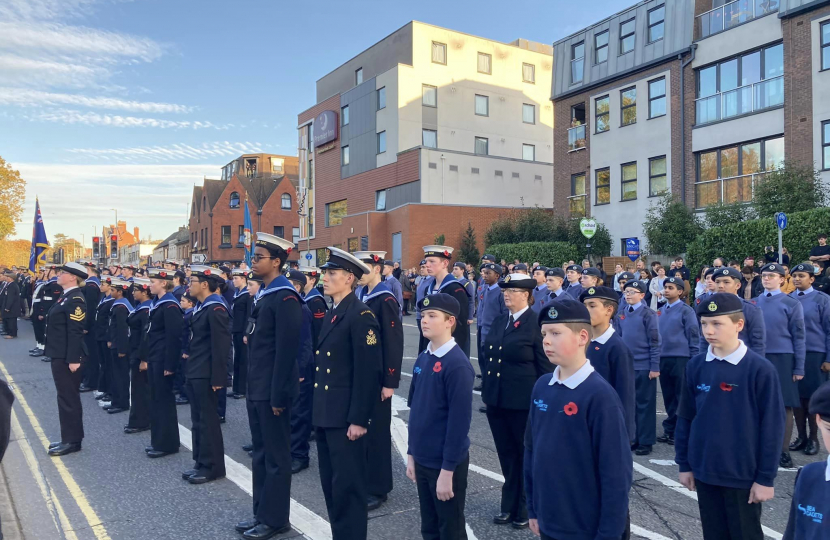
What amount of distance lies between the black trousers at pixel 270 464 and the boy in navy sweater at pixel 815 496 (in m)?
3.75

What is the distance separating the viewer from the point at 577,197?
2919 centimetres

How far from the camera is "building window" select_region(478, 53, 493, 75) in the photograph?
143ft

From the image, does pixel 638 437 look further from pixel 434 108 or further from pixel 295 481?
pixel 434 108

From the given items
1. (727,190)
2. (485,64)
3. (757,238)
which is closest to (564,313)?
(757,238)

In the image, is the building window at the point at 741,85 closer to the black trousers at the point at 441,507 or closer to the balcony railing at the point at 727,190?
the balcony railing at the point at 727,190

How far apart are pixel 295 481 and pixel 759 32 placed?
2246 cm

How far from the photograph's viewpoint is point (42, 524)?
5.46m

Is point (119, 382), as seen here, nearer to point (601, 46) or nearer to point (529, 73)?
point (601, 46)

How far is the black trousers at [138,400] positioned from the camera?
27.7ft

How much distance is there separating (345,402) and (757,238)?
16247 millimetres

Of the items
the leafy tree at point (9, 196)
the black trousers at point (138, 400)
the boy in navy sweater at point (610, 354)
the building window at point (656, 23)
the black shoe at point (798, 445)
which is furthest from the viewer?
the leafy tree at point (9, 196)

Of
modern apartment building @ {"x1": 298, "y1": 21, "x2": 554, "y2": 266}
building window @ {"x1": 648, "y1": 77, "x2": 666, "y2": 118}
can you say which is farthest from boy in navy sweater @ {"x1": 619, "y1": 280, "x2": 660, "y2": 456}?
modern apartment building @ {"x1": 298, "y1": 21, "x2": 554, "y2": 266}

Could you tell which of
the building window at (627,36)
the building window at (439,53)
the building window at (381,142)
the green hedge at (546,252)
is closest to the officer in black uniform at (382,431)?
the green hedge at (546,252)

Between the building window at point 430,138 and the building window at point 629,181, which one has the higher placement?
the building window at point 430,138
